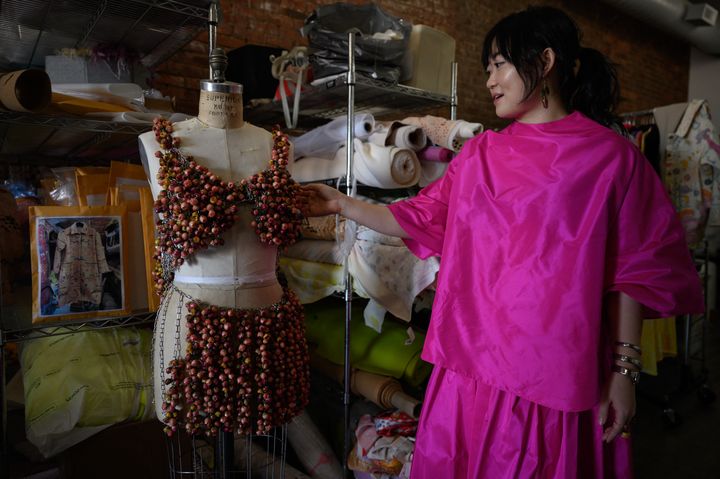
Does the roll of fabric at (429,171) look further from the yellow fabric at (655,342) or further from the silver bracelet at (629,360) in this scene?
the yellow fabric at (655,342)

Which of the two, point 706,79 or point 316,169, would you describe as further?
point 706,79

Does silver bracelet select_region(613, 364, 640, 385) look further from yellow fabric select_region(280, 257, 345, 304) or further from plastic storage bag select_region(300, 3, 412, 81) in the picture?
plastic storage bag select_region(300, 3, 412, 81)

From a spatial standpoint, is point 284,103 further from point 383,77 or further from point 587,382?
point 587,382

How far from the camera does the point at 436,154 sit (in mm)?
1861

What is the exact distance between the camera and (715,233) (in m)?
5.23

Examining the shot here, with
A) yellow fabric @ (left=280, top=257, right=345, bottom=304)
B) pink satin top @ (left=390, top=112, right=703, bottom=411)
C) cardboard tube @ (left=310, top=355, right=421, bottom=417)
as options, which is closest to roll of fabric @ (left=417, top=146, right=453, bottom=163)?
yellow fabric @ (left=280, top=257, right=345, bottom=304)

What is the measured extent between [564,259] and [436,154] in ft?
2.86

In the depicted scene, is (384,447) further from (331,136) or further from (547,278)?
(331,136)

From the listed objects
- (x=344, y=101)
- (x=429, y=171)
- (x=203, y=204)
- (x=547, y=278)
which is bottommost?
(x=547, y=278)

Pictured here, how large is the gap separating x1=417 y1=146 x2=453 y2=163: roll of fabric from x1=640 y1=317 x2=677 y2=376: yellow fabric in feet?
6.00

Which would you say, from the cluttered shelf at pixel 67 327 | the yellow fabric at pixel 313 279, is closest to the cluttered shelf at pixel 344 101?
the yellow fabric at pixel 313 279

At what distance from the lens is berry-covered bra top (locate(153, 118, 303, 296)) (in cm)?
110

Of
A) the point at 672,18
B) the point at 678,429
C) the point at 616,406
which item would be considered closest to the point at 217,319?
→ the point at 616,406

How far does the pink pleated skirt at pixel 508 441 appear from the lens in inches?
43.4
